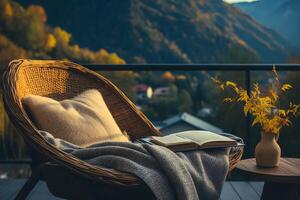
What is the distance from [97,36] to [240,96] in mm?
23480

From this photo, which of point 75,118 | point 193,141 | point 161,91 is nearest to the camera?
point 193,141

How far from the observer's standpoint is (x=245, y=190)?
2.87m

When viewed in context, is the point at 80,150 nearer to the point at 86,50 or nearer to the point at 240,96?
the point at 240,96

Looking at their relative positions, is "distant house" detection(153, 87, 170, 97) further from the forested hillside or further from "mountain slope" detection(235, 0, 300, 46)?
"mountain slope" detection(235, 0, 300, 46)

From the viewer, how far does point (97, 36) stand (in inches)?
986

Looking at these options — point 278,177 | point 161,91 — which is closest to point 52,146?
point 278,177

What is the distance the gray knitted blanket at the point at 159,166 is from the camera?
166 centimetres

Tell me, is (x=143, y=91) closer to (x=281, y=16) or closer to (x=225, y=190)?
(x=281, y=16)

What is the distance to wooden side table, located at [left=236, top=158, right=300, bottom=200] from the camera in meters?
Result: 1.79

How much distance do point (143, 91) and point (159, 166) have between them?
18286 mm

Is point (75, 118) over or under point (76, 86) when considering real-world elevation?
under

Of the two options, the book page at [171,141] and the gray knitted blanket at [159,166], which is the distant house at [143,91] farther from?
the gray knitted blanket at [159,166]

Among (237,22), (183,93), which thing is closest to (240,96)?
(183,93)

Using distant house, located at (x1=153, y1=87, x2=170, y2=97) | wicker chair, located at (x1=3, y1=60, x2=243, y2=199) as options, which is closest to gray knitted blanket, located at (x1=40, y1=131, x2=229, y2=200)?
wicker chair, located at (x1=3, y1=60, x2=243, y2=199)
